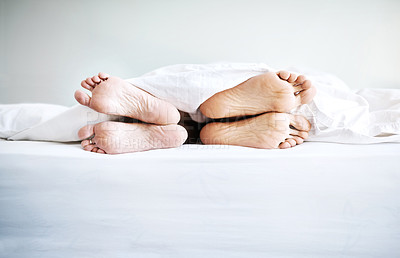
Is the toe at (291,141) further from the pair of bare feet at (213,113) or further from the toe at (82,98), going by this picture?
the toe at (82,98)

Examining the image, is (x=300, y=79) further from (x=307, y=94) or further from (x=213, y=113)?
(x=213, y=113)

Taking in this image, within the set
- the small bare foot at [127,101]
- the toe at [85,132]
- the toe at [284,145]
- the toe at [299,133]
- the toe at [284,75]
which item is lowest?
the toe at [284,145]

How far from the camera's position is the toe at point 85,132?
0.66 metres

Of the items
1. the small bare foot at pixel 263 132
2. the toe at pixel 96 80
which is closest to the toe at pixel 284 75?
the small bare foot at pixel 263 132

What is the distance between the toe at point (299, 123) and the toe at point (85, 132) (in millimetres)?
567

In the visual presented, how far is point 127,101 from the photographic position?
0.69 meters

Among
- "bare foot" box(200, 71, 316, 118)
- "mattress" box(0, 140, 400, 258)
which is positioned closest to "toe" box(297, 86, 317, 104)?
"bare foot" box(200, 71, 316, 118)

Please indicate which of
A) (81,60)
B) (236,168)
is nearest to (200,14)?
(81,60)

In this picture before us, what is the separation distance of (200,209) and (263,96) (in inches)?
14.3

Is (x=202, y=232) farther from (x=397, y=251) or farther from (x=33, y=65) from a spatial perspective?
(x=33, y=65)

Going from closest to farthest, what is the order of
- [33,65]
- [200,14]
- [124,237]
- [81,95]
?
[124,237] → [81,95] → [200,14] → [33,65]

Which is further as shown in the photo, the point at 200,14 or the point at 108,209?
the point at 200,14

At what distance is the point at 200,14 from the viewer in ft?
5.59

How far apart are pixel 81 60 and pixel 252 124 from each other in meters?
1.56
